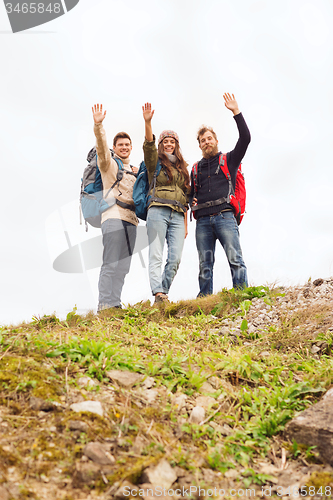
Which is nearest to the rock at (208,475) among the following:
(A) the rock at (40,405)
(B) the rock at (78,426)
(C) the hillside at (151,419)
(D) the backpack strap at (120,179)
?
(C) the hillside at (151,419)

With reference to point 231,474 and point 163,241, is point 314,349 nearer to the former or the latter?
point 231,474

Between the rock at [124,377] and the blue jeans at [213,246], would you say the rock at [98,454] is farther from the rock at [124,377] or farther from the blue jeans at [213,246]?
the blue jeans at [213,246]

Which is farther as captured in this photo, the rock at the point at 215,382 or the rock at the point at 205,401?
the rock at the point at 215,382

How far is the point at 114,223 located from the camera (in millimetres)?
7164

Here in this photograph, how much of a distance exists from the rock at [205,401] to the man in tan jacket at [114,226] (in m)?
3.76

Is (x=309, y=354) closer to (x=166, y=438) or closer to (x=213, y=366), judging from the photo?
(x=213, y=366)

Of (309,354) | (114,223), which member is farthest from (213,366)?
Answer: (114,223)

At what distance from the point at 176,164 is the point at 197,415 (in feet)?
17.3

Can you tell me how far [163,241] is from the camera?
7105 mm

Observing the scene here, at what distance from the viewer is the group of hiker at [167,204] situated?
23.0 ft

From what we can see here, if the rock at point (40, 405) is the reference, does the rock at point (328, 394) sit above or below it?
below

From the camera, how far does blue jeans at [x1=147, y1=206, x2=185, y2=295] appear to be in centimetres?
695

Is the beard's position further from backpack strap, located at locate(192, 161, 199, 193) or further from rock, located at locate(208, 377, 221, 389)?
rock, located at locate(208, 377, 221, 389)

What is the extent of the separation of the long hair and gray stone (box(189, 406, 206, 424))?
4.87 metres
